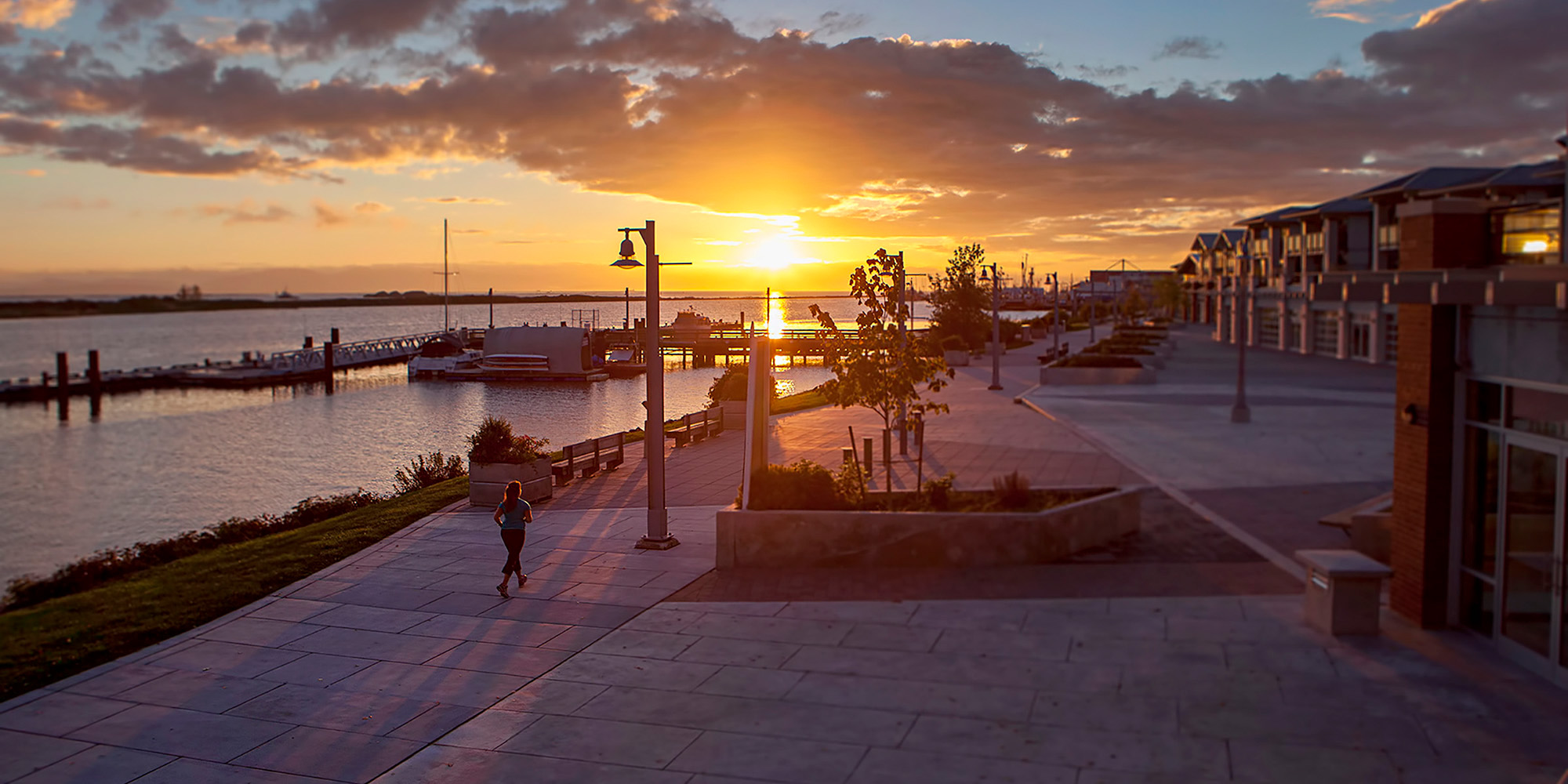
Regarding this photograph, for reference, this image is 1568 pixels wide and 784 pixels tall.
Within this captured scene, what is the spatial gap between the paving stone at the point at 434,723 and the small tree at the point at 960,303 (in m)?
59.6

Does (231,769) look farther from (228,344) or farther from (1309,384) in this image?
(228,344)

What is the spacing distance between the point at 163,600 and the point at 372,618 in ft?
11.1

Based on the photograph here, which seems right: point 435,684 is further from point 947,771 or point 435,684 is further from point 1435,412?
point 1435,412

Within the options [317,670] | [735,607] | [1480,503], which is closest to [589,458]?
[735,607]

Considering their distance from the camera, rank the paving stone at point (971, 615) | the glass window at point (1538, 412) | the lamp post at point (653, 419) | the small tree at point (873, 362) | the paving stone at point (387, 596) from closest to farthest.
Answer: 1. the glass window at point (1538, 412)
2. the paving stone at point (971, 615)
3. the paving stone at point (387, 596)
4. the lamp post at point (653, 419)
5. the small tree at point (873, 362)

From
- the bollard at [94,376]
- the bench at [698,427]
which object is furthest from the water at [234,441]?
the bench at [698,427]

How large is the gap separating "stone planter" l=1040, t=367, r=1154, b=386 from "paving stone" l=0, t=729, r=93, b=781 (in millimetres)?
35345

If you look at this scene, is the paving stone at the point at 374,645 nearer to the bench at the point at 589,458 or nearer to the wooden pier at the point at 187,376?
the bench at the point at 589,458

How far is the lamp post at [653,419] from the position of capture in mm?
15000

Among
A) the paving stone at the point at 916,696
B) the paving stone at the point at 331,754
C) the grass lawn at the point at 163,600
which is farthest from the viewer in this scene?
the grass lawn at the point at 163,600

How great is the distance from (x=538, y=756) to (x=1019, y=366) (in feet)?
155

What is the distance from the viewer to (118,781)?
774cm

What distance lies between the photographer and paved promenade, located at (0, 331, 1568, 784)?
7.79m

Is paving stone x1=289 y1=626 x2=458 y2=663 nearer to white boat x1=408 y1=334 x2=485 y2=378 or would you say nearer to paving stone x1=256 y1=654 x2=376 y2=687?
paving stone x1=256 y1=654 x2=376 y2=687
